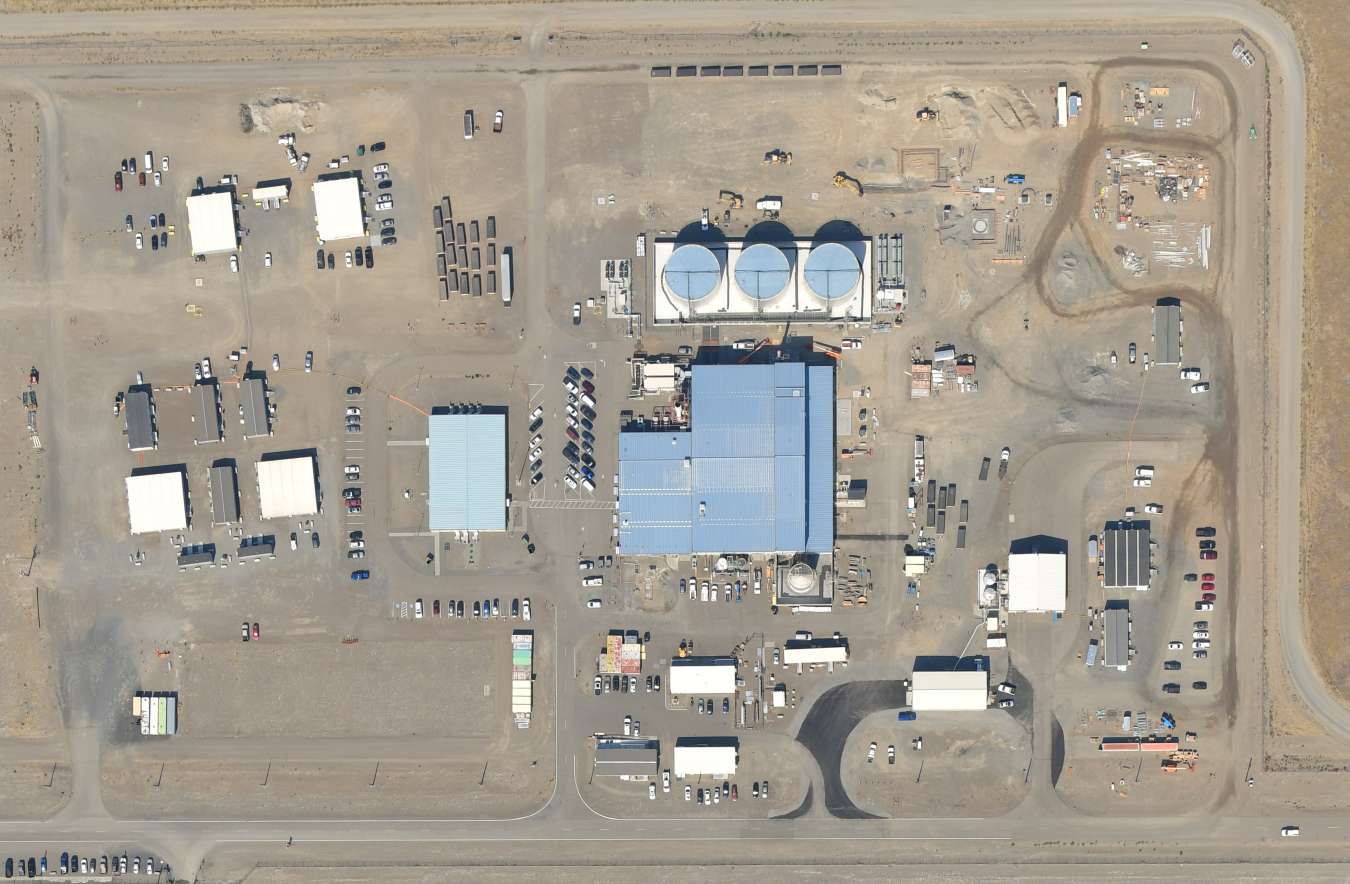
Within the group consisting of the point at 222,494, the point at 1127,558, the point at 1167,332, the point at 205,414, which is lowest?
the point at 1127,558

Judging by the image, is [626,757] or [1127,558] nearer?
[1127,558]

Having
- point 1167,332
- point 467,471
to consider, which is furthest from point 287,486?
point 1167,332

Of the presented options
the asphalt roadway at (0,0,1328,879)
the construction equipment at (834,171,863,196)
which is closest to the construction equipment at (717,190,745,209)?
the construction equipment at (834,171,863,196)

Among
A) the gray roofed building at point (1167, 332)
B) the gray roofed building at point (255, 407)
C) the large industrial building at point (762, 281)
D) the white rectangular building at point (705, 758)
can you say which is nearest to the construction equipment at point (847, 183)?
the large industrial building at point (762, 281)

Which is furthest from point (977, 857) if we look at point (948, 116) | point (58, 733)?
point (58, 733)

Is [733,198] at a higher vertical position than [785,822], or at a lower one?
higher

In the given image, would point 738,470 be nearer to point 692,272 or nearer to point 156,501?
point 692,272

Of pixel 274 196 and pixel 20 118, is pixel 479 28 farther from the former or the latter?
pixel 20 118
